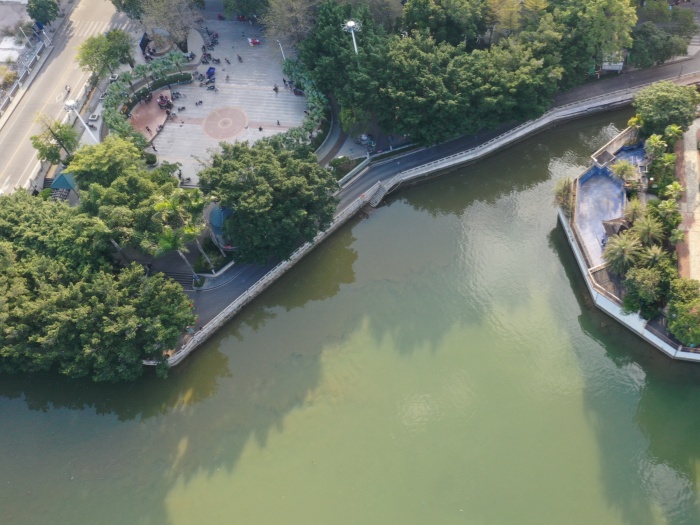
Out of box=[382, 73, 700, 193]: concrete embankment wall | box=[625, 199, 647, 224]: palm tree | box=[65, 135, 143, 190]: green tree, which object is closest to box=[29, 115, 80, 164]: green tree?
box=[65, 135, 143, 190]: green tree

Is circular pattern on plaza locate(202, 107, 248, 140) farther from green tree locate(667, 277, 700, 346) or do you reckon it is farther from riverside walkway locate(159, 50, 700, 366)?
green tree locate(667, 277, 700, 346)

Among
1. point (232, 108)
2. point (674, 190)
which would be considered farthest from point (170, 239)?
point (674, 190)

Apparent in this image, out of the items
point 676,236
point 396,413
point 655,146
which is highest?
point 655,146

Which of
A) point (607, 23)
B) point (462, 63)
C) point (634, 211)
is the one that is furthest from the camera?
point (462, 63)

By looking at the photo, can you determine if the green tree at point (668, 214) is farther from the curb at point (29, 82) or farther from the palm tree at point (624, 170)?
the curb at point (29, 82)

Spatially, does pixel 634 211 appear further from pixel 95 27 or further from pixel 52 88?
pixel 95 27

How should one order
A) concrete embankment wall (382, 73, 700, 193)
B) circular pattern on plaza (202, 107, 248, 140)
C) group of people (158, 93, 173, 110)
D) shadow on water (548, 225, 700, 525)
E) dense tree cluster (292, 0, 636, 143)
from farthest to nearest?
group of people (158, 93, 173, 110)
circular pattern on plaza (202, 107, 248, 140)
concrete embankment wall (382, 73, 700, 193)
dense tree cluster (292, 0, 636, 143)
shadow on water (548, 225, 700, 525)
